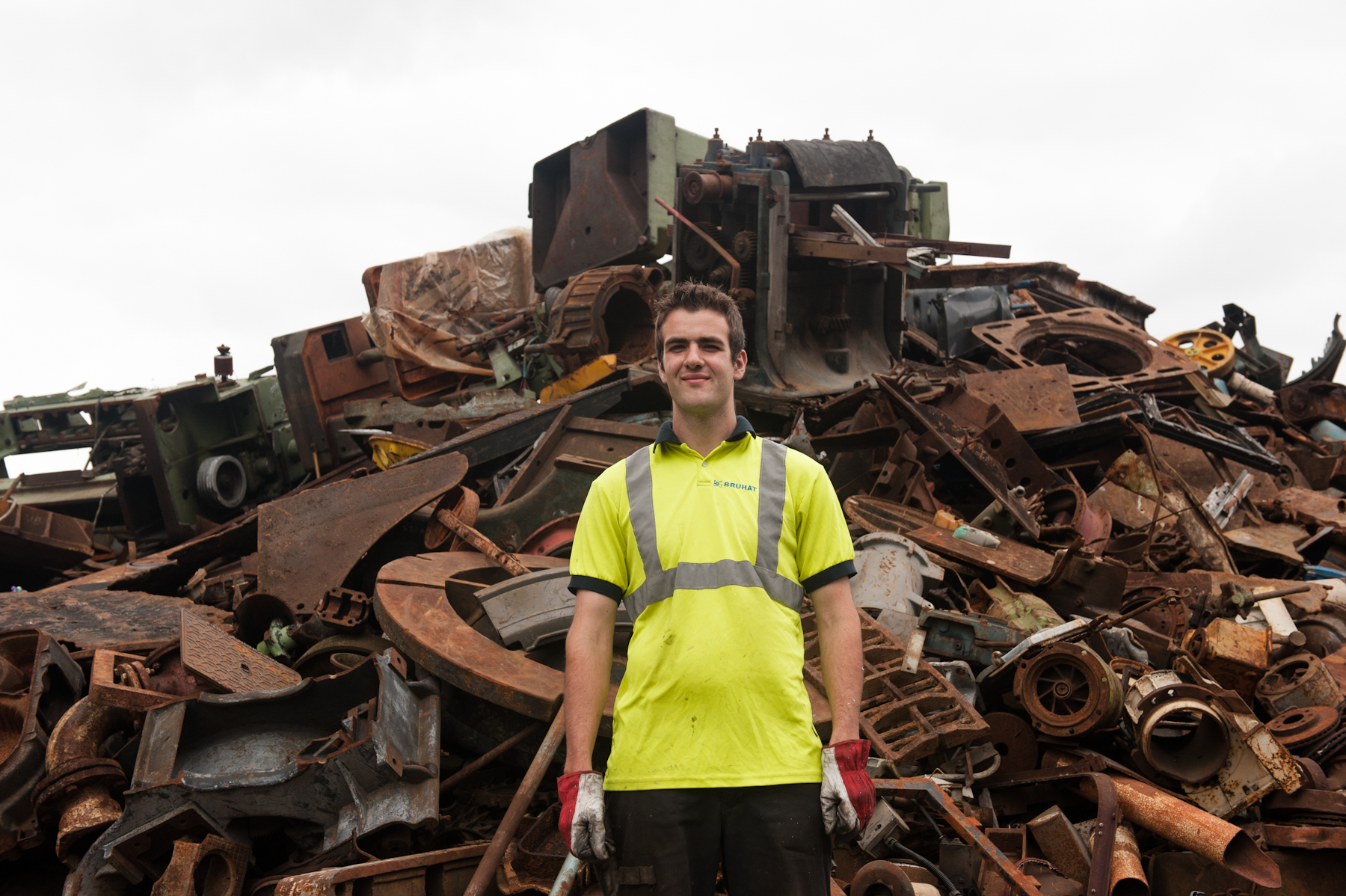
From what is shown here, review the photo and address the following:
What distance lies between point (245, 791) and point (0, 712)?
1.43 meters

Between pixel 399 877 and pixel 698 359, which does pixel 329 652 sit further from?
pixel 698 359

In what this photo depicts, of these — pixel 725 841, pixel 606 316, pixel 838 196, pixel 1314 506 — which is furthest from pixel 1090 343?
pixel 725 841

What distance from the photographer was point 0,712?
143 inches

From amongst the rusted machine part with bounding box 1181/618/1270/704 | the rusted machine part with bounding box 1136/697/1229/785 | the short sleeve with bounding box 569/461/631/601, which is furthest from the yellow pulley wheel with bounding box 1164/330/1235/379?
the short sleeve with bounding box 569/461/631/601

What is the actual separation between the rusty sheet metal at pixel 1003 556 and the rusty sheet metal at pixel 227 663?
3.12m

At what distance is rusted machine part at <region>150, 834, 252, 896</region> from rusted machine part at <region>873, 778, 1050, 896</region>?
191 cm

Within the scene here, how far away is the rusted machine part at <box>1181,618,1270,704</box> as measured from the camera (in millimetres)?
4008

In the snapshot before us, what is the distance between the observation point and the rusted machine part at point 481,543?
424 centimetres

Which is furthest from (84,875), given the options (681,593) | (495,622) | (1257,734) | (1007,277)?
(1007,277)

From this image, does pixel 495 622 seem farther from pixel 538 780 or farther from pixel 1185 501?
pixel 1185 501

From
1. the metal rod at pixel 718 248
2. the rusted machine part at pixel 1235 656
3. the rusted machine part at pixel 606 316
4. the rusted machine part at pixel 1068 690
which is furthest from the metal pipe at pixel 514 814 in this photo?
the rusted machine part at pixel 606 316

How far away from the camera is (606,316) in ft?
29.9

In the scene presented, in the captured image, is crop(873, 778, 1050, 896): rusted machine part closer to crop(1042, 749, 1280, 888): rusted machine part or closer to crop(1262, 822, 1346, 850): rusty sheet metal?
crop(1042, 749, 1280, 888): rusted machine part

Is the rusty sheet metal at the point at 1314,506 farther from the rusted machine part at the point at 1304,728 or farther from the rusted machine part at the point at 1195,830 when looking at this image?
the rusted machine part at the point at 1195,830
